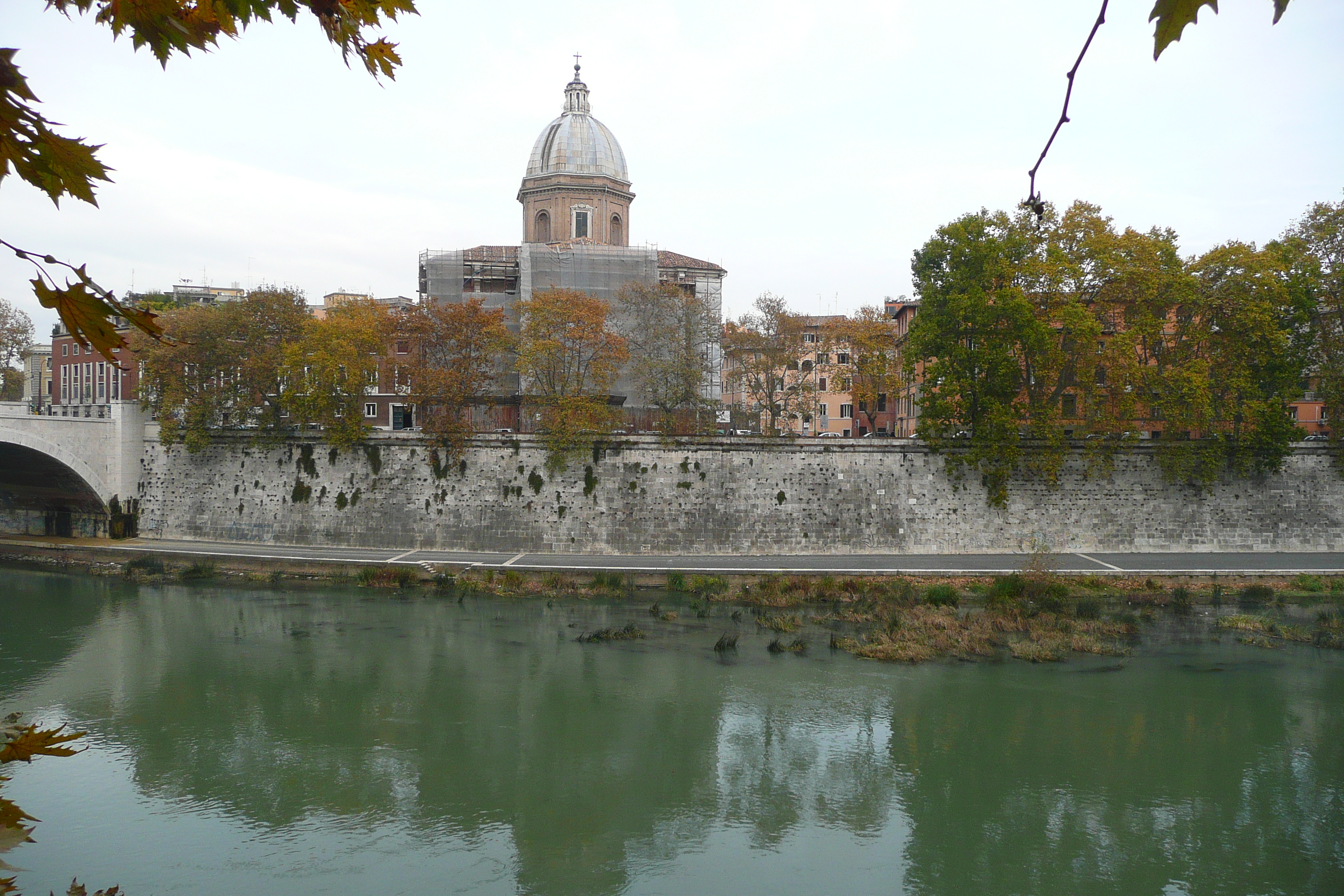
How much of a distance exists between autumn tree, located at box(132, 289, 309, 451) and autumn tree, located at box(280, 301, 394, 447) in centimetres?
57

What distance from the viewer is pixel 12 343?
140 ft

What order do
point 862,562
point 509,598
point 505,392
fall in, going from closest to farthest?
point 509,598
point 862,562
point 505,392

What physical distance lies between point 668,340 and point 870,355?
23.0ft

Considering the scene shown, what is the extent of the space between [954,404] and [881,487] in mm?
3198

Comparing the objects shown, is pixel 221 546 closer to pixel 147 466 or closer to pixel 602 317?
pixel 147 466

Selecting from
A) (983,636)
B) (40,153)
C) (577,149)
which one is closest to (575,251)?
(577,149)

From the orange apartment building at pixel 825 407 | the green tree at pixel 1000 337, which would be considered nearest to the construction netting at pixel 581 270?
the orange apartment building at pixel 825 407

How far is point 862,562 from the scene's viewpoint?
2603 cm

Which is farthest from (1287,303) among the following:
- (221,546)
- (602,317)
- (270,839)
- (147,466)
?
(147,466)

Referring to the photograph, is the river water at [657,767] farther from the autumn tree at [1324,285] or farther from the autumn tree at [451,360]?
the autumn tree at [1324,285]

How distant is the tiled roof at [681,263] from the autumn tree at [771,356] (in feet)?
26.6

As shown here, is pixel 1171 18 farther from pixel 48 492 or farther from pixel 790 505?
pixel 48 492

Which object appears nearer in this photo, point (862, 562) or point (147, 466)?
point (862, 562)

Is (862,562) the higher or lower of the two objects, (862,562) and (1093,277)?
the lower
